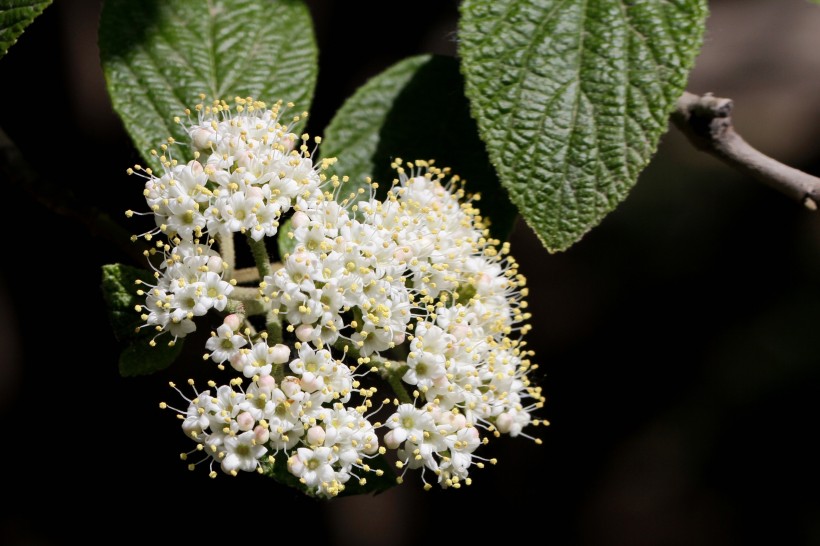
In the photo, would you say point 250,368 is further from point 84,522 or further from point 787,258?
point 787,258

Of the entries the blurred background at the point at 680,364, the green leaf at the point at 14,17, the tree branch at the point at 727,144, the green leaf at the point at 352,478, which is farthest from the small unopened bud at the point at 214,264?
the blurred background at the point at 680,364

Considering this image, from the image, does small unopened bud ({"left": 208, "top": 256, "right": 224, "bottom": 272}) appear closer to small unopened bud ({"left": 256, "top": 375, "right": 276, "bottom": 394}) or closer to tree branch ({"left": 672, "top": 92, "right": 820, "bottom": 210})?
small unopened bud ({"left": 256, "top": 375, "right": 276, "bottom": 394})

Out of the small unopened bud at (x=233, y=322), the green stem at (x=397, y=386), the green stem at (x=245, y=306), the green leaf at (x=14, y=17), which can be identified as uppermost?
the green leaf at (x=14, y=17)

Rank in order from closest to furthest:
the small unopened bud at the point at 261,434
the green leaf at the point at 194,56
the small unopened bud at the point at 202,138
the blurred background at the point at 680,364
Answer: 1. the small unopened bud at the point at 261,434
2. the small unopened bud at the point at 202,138
3. the green leaf at the point at 194,56
4. the blurred background at the point at 680,364

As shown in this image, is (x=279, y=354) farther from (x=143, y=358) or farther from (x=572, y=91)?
(x=572, y=91)

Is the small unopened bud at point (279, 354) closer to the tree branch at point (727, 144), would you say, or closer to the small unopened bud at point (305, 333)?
the small unopened bud at point (305, 333)

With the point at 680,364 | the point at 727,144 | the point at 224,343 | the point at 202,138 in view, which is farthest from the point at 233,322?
the point at 680,364

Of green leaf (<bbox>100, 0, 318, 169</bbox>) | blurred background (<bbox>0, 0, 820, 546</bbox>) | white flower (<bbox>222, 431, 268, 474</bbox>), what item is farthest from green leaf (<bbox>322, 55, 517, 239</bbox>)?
blurred background (<bbox>0, 0, 820, 546</bbox>)

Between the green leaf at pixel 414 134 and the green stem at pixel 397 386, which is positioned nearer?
the green stem at pixel 397 386
